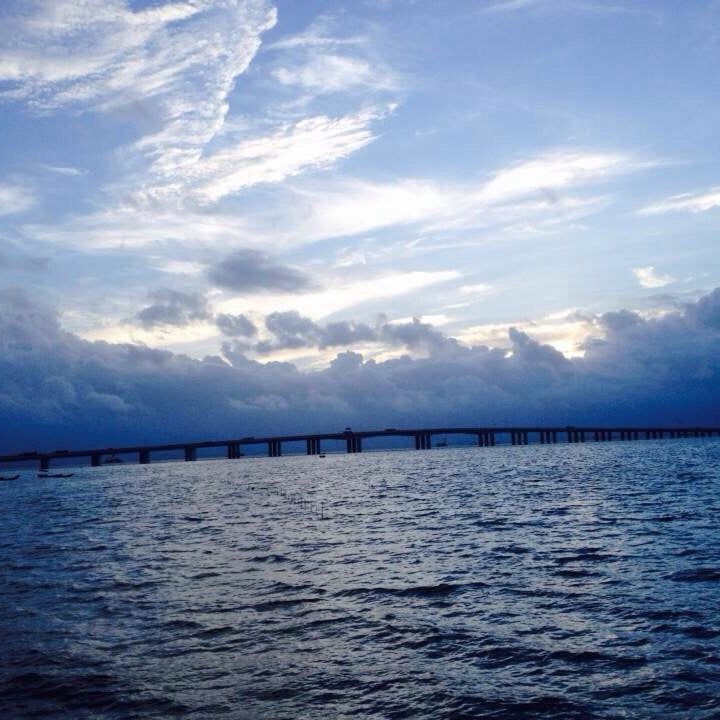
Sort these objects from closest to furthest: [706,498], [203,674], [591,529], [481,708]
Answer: [481,708] < [203,674] < [591,529] < [706,498]

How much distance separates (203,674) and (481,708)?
6489 mm

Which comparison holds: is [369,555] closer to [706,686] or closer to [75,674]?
[75,674]

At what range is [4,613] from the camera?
74.8 ft

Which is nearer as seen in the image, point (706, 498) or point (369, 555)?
point (369, 555)

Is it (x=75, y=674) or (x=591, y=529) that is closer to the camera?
(x=75, y=674)

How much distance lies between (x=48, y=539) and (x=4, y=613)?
78.3ft

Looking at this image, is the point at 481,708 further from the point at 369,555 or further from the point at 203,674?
the point at 369,555

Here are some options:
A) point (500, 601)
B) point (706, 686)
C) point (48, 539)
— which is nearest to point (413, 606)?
point (500, 601)

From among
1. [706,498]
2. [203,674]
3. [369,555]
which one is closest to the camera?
[203,674]

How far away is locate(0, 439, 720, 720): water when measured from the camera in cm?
1389

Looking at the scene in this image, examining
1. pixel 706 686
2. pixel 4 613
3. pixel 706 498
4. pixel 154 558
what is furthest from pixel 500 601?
pixel 706 498

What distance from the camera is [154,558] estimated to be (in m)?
33.3

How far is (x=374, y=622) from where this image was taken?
1980cm

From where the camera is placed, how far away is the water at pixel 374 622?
45.6 feet
